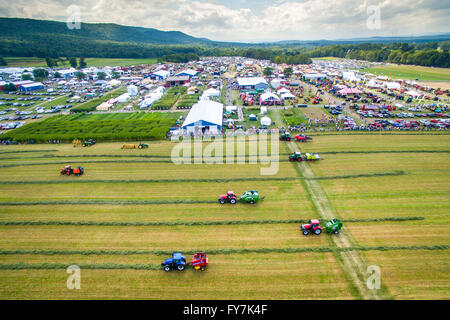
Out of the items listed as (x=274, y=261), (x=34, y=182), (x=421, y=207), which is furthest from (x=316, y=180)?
(x=34, y=182)

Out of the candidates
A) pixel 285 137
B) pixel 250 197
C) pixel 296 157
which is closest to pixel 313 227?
pixel 250 197

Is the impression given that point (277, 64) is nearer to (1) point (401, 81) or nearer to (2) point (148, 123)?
(1) point (401, 81)

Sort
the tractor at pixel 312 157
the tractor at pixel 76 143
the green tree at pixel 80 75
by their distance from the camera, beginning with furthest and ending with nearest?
the green tree at pixel 80 75 < the tractor at pixel 76 143 < the tractor at pixel 312 157

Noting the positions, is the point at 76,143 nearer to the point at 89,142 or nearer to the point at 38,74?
the point at 89,142

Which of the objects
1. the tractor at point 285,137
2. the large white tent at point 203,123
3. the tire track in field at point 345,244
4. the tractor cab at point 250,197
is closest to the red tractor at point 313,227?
the tire track in field at point 345,244

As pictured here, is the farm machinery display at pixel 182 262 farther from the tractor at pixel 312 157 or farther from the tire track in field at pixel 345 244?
the tractor at pixel 312 157
